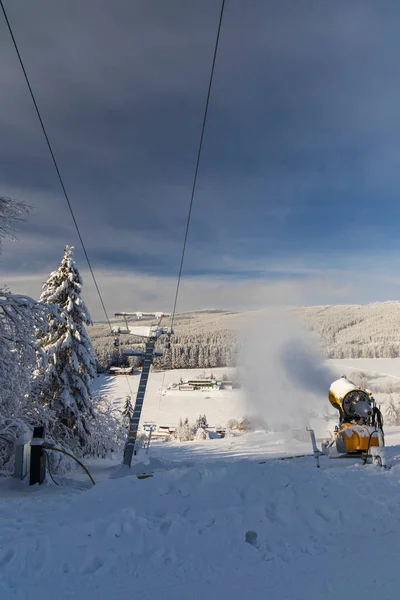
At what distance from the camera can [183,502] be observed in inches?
253

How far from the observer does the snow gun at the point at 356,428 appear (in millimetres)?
11508

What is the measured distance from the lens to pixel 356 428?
12023mm

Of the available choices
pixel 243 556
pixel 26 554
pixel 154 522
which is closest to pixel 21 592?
pixel 26 554

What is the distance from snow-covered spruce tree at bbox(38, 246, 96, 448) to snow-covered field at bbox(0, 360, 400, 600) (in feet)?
30.9

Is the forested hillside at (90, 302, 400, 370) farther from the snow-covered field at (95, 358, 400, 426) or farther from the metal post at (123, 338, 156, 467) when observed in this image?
the metal post at (123, 338, 156, 467)

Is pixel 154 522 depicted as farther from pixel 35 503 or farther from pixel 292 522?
pixel 35 503

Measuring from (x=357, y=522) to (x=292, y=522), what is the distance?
1.13 metres

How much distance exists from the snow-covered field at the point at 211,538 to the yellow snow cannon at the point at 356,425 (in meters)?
3.65

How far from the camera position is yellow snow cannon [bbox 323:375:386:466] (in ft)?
38.6

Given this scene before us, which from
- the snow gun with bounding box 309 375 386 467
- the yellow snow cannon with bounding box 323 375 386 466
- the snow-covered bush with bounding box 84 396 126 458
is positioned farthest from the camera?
the snow-covered bush with bounding box 84 396 126 458

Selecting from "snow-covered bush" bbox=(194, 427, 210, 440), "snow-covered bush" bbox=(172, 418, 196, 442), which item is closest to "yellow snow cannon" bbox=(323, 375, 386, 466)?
"snow-covered bush" bbox=(194, 427, 210, 440)

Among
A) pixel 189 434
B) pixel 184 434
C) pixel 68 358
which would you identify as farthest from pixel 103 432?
pixel 189 434

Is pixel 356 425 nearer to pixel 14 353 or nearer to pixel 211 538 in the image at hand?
pixel 211 538

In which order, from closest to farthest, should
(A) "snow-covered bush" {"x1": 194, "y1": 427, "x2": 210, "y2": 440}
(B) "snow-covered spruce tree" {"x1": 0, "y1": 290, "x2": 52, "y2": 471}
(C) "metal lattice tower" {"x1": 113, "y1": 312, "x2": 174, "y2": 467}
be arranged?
(B) "snow-covered spruce tree" {"x1": 0, "y1": 290, "x2": 52, "y2": 471}, (C) "metal lattice tower" {"x1": 113, "y1": 312, "x2": 174, "y2": 467}, (A) "snow-covered bush" {"x1": 194, "y1": 427, "x2": 210, "y2": 440}
